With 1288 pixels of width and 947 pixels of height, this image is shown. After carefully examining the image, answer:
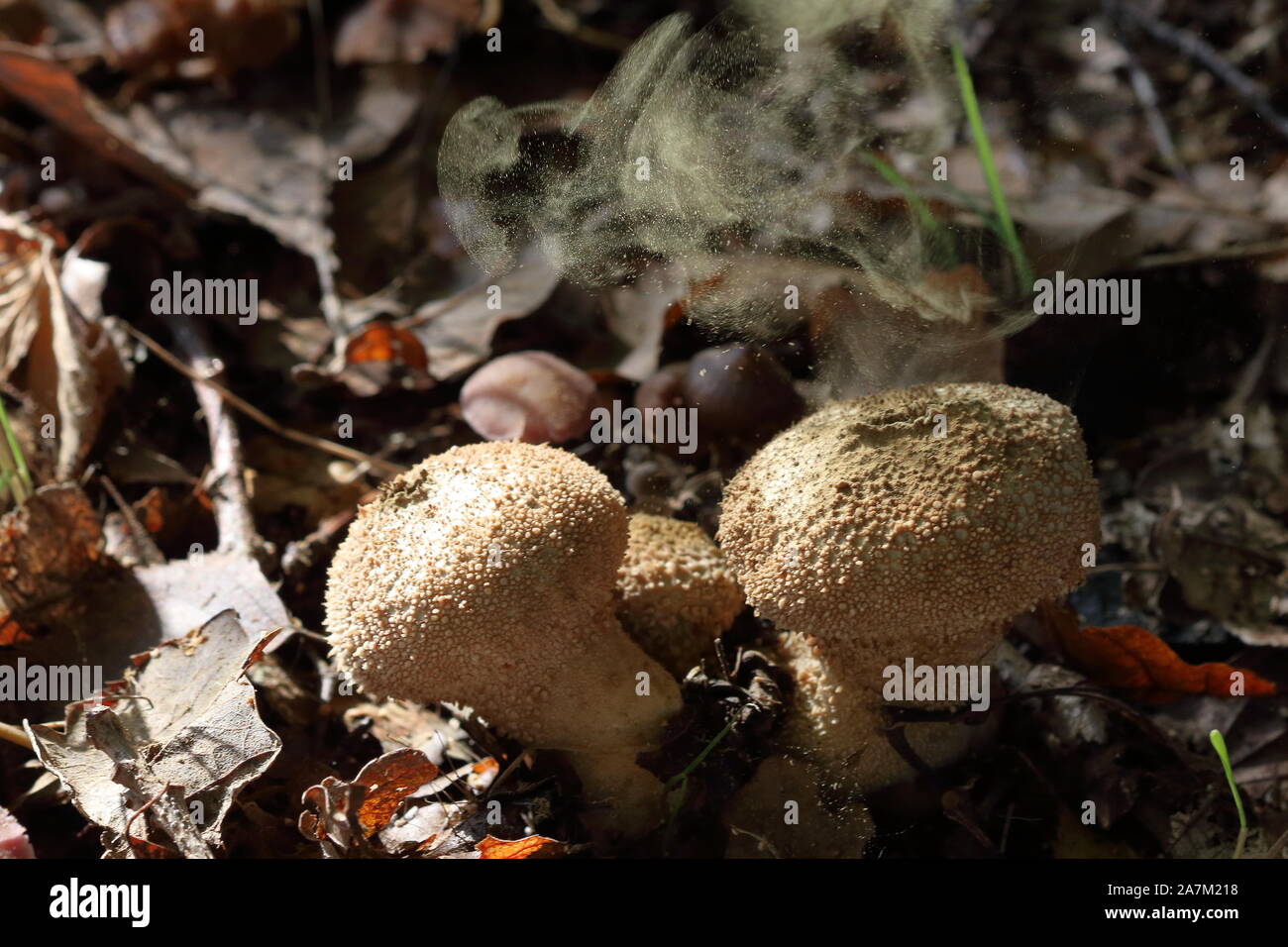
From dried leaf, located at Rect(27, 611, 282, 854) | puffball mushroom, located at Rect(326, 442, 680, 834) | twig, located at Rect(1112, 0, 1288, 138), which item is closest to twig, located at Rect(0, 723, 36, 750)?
Result: dried leaf, located at Rect(27, 611, 282, 854)

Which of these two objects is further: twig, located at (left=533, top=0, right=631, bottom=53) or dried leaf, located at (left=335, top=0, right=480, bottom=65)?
twig, located at (left=533, top=0, right=631, bottom=53)

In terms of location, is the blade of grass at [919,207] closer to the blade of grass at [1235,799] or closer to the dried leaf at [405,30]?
the blade of grass at [1235,799]

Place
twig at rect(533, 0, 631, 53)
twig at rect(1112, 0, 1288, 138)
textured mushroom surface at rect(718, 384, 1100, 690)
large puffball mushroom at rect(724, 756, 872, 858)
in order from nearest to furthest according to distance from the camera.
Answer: textured mushroom surface at rect(718, 384, 1100, 690), large puffball mushroom at rect(724, 756, 872, 858), twig at rect(1112, 0, 1288, 138), twig at rect(533, 0, 631, 53)

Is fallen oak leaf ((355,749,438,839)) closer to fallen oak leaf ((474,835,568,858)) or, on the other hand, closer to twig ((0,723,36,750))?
fallen oak leaf ((474,835,568,858))

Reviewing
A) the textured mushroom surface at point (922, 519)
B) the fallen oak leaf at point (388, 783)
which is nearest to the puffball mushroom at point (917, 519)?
the textured mushroom surface at point (922, 519)
